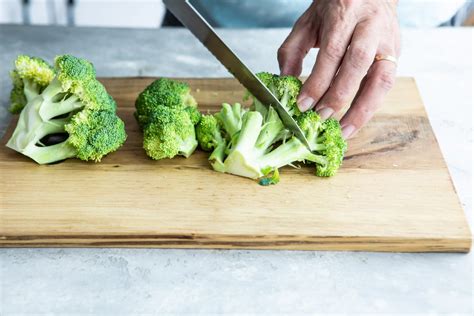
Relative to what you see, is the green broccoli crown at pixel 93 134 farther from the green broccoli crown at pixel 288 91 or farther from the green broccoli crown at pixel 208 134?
the green broccoli crown at pixel 288 91

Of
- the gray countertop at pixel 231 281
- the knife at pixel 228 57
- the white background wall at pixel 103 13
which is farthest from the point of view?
the white background wall at pixel 103 13

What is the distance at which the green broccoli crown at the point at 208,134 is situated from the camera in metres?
1.92

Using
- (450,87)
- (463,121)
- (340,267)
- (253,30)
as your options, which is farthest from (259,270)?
(253,30)

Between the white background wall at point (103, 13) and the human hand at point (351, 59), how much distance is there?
3.47 m

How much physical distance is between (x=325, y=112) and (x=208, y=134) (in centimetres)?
33

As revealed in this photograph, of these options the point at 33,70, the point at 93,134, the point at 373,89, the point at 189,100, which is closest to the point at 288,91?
the point at 373,89

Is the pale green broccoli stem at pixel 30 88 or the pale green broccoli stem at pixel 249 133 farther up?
the pale green broccoli stem at pixel 249 133

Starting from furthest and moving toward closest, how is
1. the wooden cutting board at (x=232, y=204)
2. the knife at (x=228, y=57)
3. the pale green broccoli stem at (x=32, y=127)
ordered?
the pale green broccoli stem at (x=32, y=127), the knife at (x=228, y=57), the wooden cutting board at (x=232, y=204)

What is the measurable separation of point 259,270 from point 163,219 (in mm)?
266

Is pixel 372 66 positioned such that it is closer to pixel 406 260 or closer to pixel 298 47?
pixel 298 47

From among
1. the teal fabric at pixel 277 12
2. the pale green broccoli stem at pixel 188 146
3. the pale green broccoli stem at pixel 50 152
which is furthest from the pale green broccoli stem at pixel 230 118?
the teal fabric at pixel 277 12

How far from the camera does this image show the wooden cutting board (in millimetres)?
1648

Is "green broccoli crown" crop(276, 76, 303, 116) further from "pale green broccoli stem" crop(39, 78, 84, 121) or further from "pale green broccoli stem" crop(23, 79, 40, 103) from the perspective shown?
"pale green broccoli stem" crop(23, 79, 40, 103)

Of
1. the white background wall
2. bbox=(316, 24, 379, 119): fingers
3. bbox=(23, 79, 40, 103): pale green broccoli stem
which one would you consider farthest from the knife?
the white background wall
